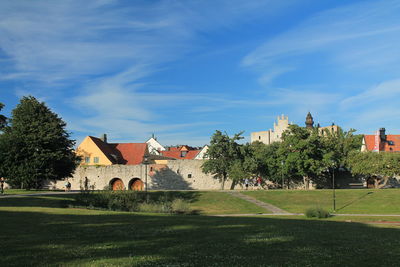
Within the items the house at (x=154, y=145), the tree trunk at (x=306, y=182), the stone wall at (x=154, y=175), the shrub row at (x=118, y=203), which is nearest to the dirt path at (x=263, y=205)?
the shrub row at (x=118, y=203)

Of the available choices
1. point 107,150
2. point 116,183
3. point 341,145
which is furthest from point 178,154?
point 341,145

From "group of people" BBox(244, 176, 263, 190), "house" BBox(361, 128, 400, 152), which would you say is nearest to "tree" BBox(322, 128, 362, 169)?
"group of people" BBox(244, 176, 263, 190)

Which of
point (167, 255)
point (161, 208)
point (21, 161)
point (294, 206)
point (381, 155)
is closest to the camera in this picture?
point (167, 255)

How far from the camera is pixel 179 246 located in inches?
366

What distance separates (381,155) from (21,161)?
37.7 meters

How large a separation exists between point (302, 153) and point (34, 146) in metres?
27.9

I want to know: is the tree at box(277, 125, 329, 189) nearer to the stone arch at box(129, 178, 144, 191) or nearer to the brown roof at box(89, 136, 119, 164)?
the stone arch at box(129, 178, 144, 191)

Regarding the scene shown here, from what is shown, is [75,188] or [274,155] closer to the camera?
[274,155]

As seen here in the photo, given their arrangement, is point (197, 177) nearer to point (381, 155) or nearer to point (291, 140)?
point (291, 140)

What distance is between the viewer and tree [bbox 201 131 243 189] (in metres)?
45.6

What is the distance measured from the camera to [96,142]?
57.7m

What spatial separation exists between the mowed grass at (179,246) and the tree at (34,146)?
2233 centimetres

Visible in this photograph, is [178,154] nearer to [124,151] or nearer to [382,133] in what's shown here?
[124,151]

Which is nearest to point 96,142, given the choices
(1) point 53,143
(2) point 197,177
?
(2) point 197,177
